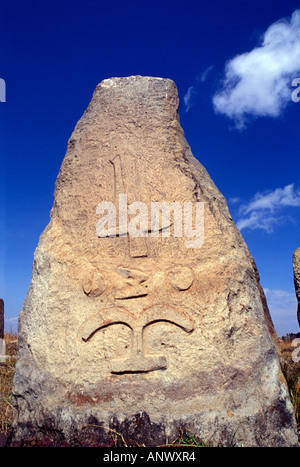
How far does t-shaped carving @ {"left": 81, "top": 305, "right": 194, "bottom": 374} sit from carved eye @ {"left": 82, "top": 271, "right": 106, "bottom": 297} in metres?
0.17

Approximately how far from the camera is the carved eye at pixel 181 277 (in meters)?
3.31

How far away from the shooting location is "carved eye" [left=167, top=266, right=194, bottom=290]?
3307mm

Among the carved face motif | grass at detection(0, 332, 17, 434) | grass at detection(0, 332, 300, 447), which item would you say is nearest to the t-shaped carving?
the carved face motif

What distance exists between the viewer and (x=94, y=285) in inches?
133

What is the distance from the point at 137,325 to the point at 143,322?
0.17ft

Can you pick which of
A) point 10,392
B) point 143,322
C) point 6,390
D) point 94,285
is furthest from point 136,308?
point 6,390

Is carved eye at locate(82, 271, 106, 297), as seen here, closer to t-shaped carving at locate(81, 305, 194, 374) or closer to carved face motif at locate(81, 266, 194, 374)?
carved face motif at locate(81, 266, 194, 374)

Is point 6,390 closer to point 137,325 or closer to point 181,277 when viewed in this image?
point 137,325

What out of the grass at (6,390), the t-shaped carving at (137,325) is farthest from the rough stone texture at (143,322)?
the grass at (6,390)

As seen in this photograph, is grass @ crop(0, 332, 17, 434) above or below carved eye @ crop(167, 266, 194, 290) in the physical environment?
below

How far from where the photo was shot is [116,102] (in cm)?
402

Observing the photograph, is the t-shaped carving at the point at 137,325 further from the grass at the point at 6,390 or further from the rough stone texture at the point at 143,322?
the grass at the point at 6,390

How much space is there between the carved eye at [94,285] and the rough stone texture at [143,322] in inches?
0.7

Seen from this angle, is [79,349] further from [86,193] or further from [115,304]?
[86,193]
